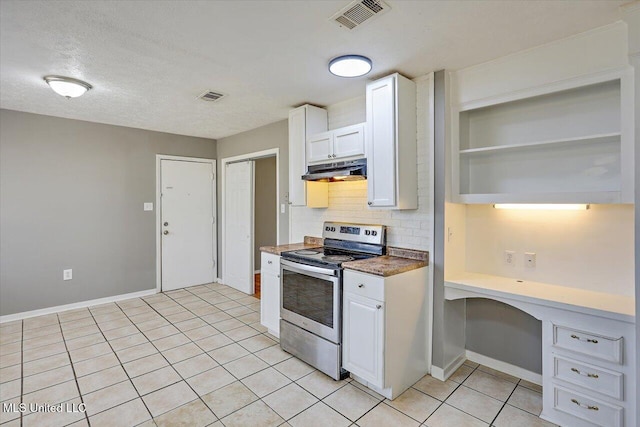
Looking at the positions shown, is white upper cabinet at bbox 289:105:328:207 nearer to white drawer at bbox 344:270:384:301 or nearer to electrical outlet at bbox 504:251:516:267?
white drawer at bbox 344:270:384:301

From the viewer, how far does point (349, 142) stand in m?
2.89

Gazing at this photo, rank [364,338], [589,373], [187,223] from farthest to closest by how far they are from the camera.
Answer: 1. [187,223]
2. [364,338]
3. [589,373]

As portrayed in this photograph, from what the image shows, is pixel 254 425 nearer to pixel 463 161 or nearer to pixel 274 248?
pixel 274 248

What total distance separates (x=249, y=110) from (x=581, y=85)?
9.66ft

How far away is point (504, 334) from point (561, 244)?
849 mm

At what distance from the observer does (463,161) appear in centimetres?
270

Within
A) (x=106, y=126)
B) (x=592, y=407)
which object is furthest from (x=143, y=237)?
(x=592, y=407)

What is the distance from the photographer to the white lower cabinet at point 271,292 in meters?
3.15

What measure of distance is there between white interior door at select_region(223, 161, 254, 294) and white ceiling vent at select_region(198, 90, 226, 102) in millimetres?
1538

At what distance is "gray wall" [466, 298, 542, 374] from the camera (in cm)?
247

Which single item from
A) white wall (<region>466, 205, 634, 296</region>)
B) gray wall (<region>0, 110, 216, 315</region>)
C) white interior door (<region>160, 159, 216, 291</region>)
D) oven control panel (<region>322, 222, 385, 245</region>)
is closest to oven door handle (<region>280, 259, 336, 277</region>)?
oven control panel (<region>322, 222, 385, 245</region>)

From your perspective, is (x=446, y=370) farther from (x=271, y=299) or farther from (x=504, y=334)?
(x=271, y=299)

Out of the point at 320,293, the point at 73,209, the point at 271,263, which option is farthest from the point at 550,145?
the point at 73,209

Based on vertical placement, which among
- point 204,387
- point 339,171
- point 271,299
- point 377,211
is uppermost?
point 339,171
